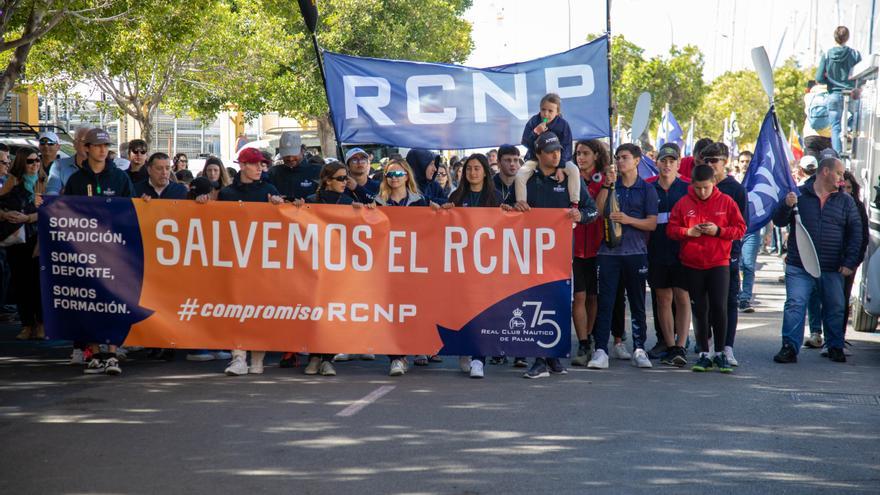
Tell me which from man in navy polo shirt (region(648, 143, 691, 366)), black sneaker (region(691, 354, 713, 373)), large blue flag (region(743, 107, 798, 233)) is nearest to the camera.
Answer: black sneaker (region(691, 354, 713, 373))

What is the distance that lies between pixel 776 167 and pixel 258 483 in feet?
24.0

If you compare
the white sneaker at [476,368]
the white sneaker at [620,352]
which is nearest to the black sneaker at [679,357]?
the white sneaker at [620,352]

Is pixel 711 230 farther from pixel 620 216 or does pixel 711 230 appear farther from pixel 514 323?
pixel 514 323

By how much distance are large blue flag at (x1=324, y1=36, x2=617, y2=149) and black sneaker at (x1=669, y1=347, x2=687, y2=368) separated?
97.9 inches

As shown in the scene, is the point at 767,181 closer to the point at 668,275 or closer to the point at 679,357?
the point at 668,275

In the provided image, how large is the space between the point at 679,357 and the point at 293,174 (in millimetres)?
4294

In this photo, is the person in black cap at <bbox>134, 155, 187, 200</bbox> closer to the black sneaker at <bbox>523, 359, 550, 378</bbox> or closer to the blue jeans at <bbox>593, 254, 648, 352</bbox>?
the black sneaker at <bbox>523, 359, 550, 378</bbox>

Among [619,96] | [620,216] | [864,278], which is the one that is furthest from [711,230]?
[619,96]

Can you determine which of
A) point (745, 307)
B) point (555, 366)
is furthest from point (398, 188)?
point (745, 307)

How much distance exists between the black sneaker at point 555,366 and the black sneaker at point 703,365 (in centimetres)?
118

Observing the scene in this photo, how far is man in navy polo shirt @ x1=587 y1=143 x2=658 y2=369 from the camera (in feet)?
33.5

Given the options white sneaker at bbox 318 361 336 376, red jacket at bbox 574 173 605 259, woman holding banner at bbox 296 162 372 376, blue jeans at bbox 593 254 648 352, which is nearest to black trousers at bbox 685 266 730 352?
blue jeans at bbox 593 254 648 352

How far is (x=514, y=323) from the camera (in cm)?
975

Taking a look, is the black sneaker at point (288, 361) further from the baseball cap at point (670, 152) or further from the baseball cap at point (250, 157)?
the baseball cap at point (670, 152)
